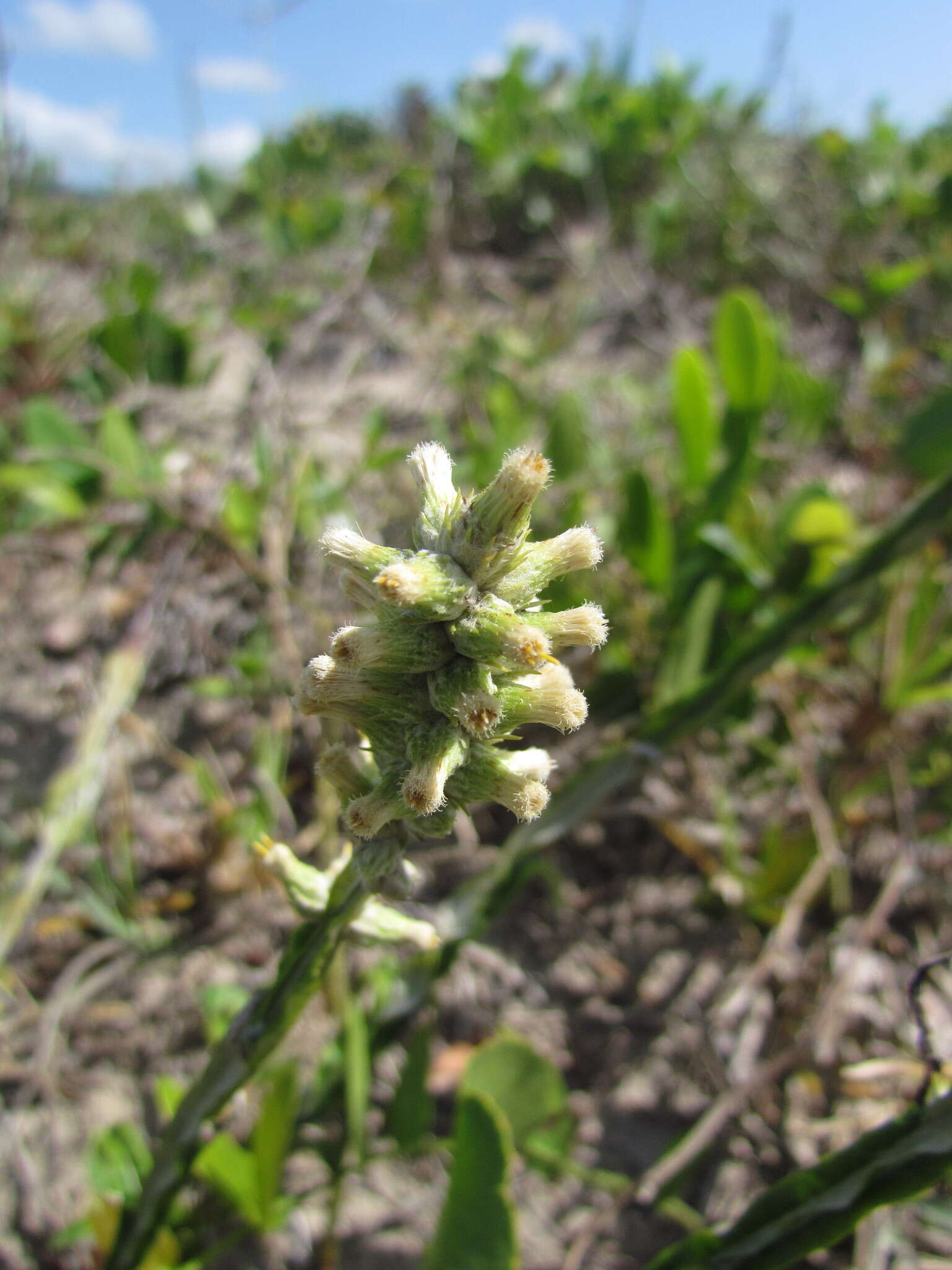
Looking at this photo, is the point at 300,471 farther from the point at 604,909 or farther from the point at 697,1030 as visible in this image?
the point at 697,1030

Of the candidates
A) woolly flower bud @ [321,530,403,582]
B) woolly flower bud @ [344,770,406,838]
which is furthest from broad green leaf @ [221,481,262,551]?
woolly flower bud @ [344,770,406,838]

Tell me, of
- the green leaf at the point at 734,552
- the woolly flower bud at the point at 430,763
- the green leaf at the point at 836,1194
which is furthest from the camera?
the green leaf at the point at 734,552

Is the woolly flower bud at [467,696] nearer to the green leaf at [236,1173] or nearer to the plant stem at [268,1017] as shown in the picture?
the plant stem at [268,1017]

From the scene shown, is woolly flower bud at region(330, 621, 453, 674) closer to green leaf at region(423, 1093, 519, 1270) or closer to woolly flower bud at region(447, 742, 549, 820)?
woolly flower bud at region(447, 742, 549, 820)

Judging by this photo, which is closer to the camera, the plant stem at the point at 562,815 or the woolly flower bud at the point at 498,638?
the woolly flower bud at the point at 498,638

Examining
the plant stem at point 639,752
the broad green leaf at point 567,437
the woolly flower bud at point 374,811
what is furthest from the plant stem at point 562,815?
the broad green leaf at point 567,437

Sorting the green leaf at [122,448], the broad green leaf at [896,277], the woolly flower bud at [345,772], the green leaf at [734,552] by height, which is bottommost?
the green leaf at [122,448]

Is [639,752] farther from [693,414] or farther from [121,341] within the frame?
[121,341]
